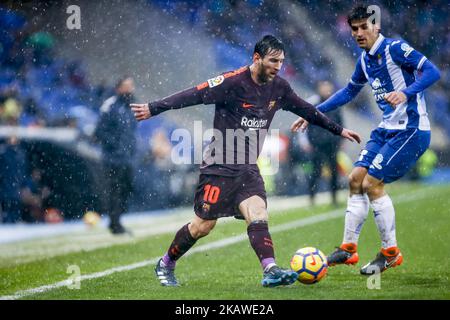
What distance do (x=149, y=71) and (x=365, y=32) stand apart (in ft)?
38.3

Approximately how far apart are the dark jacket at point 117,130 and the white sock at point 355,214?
5016 mm

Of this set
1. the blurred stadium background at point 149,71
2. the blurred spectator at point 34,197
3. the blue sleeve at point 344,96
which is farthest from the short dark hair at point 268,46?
the blurred spectator at point 34,197

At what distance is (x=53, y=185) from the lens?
12.8m

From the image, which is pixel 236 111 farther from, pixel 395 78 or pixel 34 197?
pixel 34 197

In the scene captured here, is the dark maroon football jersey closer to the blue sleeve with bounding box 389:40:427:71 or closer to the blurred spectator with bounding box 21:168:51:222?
the blue sleeve with bounding box 389:40:427:71

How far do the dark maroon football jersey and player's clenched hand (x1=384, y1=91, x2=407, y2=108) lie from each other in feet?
2.42

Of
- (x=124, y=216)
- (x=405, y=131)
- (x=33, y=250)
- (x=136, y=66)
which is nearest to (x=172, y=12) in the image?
(x=136, y=66)

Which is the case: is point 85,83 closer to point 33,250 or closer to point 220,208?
point 33,250

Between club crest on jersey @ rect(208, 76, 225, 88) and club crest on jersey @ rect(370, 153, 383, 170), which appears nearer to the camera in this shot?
club crest on jersey @ rect(208, 76, 225, 88)

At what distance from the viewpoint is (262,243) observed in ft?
19.8

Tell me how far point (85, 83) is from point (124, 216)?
286cm

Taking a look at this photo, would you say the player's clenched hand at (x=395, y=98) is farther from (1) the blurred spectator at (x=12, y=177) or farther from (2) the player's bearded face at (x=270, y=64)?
(1) the blurred spectator at (x=12, y=177)

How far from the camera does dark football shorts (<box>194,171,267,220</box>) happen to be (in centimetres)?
632

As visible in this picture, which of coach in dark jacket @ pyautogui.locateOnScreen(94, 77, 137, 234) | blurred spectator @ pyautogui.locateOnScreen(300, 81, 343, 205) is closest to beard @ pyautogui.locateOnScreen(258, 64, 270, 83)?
coach in dark jacket @ pyautogui.locateOnScreen(94, 77, 137, 234)
